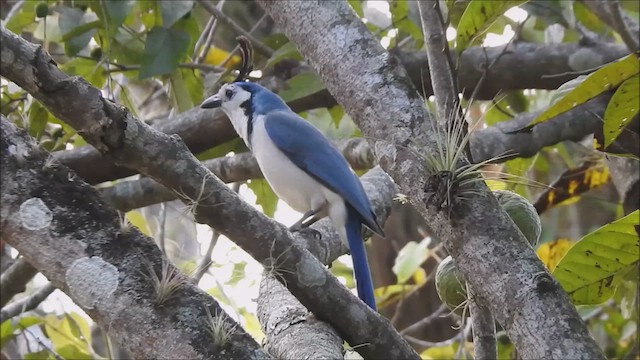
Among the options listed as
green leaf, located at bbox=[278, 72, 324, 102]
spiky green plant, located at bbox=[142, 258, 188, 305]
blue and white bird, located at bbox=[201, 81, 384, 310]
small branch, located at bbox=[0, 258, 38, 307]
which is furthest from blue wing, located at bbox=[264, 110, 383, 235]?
spiky green plant, located at bbox=[142, 258, 188, 305]

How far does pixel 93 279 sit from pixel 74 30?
1.72 metres

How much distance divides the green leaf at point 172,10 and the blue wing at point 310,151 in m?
0.42

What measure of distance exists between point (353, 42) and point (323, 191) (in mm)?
994

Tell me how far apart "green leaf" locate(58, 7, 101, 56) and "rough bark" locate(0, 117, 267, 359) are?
1556 millimetres

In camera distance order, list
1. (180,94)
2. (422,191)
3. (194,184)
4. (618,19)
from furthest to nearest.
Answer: (180,94), (618,19), (422,191), (194,184)

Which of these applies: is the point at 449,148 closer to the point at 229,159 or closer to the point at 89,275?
the point at 89,275

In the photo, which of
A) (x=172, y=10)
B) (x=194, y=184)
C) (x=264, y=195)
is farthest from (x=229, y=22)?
(x=194, y=184)

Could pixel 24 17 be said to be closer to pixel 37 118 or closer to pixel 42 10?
pixel 42 10

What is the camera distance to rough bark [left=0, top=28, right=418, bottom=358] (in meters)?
1.21

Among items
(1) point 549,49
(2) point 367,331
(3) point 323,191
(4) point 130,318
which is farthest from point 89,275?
(1) point 549,49

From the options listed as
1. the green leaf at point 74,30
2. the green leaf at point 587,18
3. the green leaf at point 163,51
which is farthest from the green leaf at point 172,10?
the green leaf at point 587,18

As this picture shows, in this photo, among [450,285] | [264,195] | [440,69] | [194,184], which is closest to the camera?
[194,184]

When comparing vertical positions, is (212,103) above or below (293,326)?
above

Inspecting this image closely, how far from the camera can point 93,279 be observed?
129 centimetres
